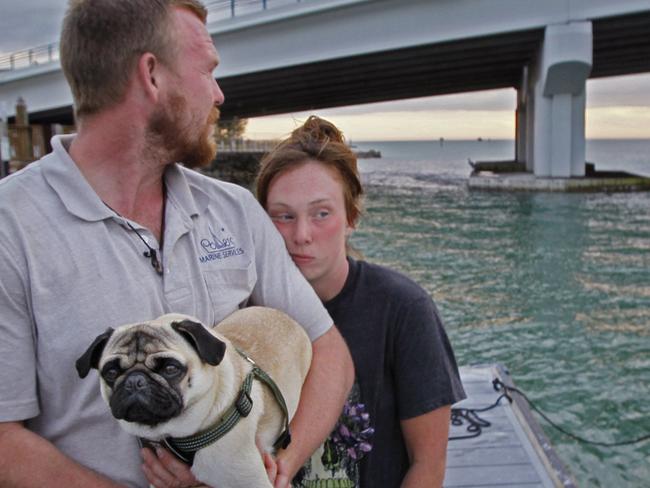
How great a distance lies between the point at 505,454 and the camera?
5.19 metres

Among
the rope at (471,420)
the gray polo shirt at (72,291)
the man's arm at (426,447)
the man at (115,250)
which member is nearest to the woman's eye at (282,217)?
the man at (115,250)

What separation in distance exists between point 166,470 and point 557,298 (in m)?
10.8

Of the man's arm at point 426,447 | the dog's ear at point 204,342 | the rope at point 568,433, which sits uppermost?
the dog's ear at point 204,342

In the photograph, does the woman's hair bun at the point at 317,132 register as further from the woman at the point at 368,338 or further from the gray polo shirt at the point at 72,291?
the gray polo shirt at the point at 72,291

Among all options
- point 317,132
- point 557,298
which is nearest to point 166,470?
point 317,132

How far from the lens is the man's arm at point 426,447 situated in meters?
2.67

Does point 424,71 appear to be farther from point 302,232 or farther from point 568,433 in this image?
point 302,232

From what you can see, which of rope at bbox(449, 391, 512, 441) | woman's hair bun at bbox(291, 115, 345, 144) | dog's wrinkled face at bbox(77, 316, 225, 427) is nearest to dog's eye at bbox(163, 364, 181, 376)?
dog's wrinkled face at bbox(77, 316, 225, 427)

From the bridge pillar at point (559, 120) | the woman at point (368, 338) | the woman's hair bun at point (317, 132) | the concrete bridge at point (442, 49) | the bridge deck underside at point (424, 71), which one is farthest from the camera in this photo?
the bridge pillar at point (559, 120)

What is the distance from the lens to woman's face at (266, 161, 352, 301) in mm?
2740

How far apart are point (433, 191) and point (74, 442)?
3190cm

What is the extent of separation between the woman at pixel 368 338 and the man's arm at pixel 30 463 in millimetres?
927

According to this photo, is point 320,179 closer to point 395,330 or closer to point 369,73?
point 395,330

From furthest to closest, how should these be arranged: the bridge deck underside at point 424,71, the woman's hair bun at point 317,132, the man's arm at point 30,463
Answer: the bridge deck underside at point 424,71 < the woman's hair bun at point 317,132 < the man's arm at point 30,463
